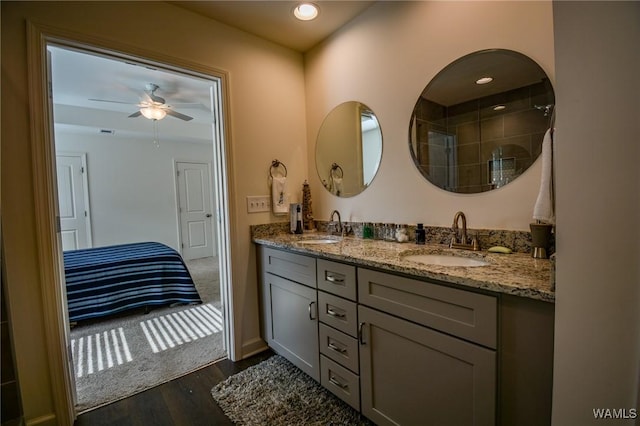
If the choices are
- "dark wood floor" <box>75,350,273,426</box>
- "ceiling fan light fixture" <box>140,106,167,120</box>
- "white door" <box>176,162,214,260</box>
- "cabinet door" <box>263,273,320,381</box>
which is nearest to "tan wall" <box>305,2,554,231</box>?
"cabinet door" <box>263,273,320,381</box>

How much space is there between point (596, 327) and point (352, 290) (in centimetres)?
88

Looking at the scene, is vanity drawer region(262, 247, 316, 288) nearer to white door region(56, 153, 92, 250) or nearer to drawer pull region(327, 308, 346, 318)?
drawer pull region(327, 308, 346, 318)

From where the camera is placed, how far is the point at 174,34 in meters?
1.84

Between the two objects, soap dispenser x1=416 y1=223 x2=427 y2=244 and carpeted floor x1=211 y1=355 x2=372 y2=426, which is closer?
carpeted floor x1=211 y1=355 x2=372 y2=426

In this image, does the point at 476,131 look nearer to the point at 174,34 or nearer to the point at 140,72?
the point at 174,34

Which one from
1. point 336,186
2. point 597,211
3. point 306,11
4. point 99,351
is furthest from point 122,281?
point 597,211

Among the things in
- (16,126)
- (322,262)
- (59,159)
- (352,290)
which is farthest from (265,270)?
(59,159)

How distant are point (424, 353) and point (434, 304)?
0.71 feet

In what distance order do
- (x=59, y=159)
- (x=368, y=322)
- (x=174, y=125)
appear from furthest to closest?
(x=174, y=125) < (x=59, y=159) < (x=368, y=322)

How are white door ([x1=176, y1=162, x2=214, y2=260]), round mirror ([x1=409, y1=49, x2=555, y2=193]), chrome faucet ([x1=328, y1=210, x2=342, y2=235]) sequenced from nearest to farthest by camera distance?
round mirror ([x1=409, y1=49, x2=555, y2=193]) < chrome faucet ([x1=328, y1=210, x2=342, y2=235]) < white door ([x1=176, y1=162, x2=214, y2=260])

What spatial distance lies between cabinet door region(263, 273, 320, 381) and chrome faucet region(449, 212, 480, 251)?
82 centimetres

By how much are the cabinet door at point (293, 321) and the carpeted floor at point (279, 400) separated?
100 millimetres

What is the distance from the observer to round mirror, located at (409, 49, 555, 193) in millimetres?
1313

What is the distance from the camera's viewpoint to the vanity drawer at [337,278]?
1404 mm
